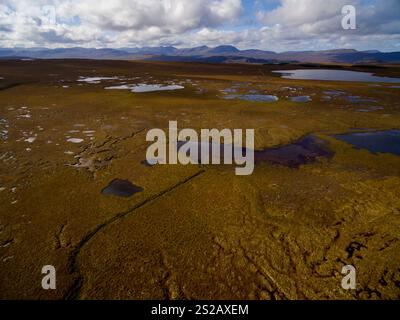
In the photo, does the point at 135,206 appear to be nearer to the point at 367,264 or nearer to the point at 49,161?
the point at 49,161

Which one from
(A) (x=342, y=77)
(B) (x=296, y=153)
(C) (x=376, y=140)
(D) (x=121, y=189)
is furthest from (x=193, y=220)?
(A) (x=342, y=77)

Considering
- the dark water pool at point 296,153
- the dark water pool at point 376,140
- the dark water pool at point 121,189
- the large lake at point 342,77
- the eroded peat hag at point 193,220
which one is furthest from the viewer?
the large lake at point 342,77

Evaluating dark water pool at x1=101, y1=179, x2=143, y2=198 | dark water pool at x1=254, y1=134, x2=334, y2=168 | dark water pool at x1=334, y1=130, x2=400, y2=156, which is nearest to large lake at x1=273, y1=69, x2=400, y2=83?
dark water pool at x1=334, y1=130, x2=400, y2=156

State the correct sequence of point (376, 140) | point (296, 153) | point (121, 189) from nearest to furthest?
1. point (121, 189)
2. point (296, 153)
3. point (376, 140)

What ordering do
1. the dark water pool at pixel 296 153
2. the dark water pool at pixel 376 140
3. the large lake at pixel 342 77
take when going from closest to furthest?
the dark water pool at pixel 296 153, the dark water pool at pixel 376 140, the large lake at pixel 342 77

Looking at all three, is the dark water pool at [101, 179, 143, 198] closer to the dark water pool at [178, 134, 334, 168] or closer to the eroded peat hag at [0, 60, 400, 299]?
the eroded peat hag at [0, 60, 400, 299]

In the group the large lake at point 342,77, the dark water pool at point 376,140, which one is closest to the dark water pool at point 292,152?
the dark water pool at point 376,140

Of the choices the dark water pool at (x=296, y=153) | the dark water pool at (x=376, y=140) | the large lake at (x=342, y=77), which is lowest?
the dark water pool at (x=296, y=153)

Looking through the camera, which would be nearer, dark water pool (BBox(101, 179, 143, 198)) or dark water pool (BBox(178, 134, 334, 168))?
dark water pool (BBox(101, 179, 143, 198))

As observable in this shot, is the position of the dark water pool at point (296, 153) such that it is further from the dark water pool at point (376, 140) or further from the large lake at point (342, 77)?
the large lake at point (342, 77)

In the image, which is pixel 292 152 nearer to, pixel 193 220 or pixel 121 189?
pixel 193 220

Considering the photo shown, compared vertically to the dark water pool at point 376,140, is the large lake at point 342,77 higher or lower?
higher
